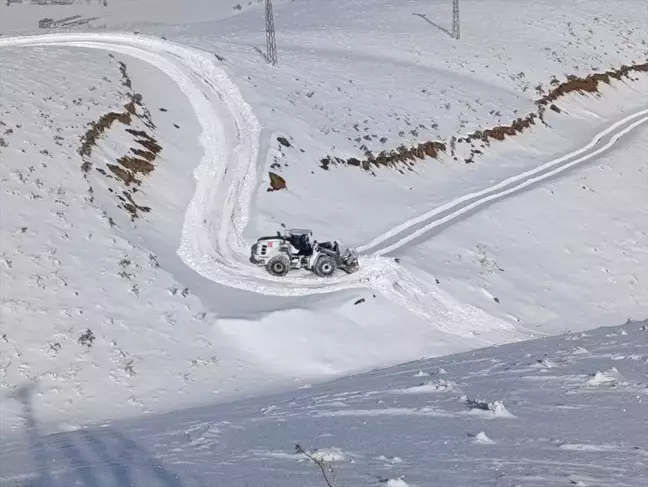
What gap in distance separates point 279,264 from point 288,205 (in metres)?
5.62

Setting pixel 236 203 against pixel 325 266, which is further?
pixel 236 203

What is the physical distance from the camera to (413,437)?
10.5 meters

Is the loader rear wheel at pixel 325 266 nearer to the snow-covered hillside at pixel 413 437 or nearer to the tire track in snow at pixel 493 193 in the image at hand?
the tire track in snow at pixel 493 193

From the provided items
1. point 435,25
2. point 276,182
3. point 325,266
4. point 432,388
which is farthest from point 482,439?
point 435,25

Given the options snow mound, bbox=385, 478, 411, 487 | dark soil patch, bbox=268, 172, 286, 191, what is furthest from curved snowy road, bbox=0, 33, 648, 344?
snow mound, bbox=385, 478, 411, 487

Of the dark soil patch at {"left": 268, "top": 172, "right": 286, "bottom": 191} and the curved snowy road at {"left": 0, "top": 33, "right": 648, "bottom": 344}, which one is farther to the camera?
the dark soil patch at {"left": 268, "top": 172, "right": 286, "bottom": 191}

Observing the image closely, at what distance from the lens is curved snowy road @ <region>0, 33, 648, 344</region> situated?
987 inches

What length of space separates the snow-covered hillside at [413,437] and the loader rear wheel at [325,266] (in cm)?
928

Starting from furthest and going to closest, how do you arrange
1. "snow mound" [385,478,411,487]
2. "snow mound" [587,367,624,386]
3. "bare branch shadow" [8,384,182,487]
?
"snow mound" [587,367,624,386] < "bare branch shadow" [8,384,182,487] < "snow mound" [385,478,411,487]

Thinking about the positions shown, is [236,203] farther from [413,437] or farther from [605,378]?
[413,437]

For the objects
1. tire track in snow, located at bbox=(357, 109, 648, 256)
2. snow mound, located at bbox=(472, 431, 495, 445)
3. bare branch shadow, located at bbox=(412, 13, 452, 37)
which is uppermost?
bare branch shadow, located at bbox=(412, 13, 452, 37)

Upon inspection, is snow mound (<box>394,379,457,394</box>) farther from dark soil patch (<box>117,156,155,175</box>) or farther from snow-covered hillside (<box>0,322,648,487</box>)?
dark soil patch (<box>117,156,155,175</box>)

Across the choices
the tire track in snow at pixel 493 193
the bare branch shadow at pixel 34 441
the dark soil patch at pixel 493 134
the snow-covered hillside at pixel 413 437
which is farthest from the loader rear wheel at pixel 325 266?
the dark soil patch at pixel 493 134

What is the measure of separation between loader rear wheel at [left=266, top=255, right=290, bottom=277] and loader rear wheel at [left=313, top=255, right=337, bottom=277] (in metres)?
0.89
